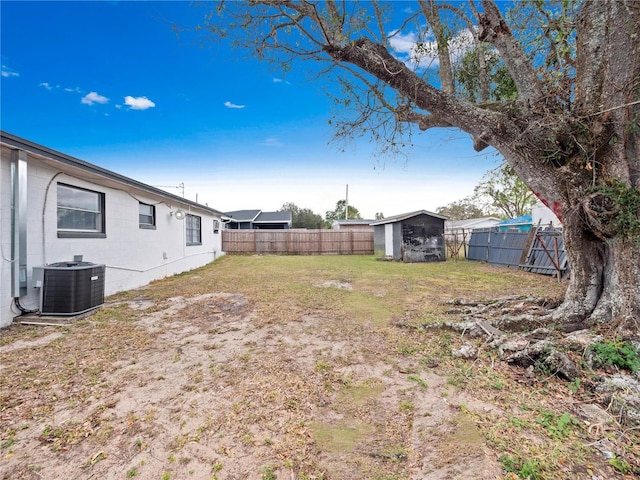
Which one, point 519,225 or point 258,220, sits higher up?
point 258,220

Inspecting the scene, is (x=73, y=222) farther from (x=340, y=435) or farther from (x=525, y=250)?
(x=525, y=250)

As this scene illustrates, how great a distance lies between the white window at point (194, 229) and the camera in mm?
11586

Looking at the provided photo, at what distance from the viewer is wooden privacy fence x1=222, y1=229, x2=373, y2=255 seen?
720 inches

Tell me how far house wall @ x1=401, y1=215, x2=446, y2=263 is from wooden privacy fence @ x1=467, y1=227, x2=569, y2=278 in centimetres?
171

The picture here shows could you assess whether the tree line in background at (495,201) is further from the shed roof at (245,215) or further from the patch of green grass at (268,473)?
the patch of green grass at (268,473)

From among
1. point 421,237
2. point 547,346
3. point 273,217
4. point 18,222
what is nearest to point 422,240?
point 421,237

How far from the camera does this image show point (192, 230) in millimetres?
12062

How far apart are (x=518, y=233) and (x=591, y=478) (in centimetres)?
1150

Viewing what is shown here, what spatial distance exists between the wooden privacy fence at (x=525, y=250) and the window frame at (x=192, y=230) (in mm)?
12408

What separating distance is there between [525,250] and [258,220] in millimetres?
20801

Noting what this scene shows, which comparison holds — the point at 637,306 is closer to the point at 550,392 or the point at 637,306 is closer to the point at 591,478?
the point at 550,392

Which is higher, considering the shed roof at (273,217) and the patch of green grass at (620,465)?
the shed roof at (273,217)

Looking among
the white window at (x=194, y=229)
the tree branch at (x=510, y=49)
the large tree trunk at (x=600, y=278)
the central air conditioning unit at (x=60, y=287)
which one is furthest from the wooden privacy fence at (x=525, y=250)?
the white window at (x=194, y=229)

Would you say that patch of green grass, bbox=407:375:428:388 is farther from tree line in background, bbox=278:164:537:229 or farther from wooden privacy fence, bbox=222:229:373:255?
tree line in background, bbox=278:164:537:229
